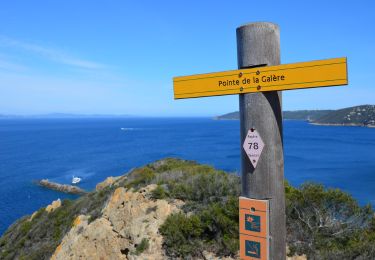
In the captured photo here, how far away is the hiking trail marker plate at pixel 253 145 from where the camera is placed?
231 cm

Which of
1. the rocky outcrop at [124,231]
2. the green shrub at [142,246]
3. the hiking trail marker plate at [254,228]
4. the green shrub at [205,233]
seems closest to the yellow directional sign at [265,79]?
the hiking trail marker plate at [254,228]

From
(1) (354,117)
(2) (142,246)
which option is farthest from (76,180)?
(1) (354,117)

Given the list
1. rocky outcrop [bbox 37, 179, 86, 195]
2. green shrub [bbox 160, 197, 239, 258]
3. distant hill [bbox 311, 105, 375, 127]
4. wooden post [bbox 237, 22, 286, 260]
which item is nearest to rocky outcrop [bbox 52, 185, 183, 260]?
green shrub [bbox 160, 197, 239, 258]

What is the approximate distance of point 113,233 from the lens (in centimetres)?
786

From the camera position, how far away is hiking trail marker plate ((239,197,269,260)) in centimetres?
228

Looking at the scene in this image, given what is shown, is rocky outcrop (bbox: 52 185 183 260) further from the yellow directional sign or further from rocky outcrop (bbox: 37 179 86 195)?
rocky outcrop (bbox: 37 179 86 195)

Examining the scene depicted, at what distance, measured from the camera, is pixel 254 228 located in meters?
2.30

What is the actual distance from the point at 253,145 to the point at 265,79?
0.48 metres

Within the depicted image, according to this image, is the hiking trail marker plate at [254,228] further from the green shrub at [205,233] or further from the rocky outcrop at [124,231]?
the rocky outcrop at [124,231]

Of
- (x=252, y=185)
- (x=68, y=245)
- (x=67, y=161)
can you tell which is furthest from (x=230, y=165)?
(x=252, y=185)

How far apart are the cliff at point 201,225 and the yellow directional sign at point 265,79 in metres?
3.49

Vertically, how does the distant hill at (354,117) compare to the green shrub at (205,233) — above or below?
below

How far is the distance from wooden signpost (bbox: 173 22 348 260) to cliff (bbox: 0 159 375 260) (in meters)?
2.98

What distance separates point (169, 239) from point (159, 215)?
3.95 ft
